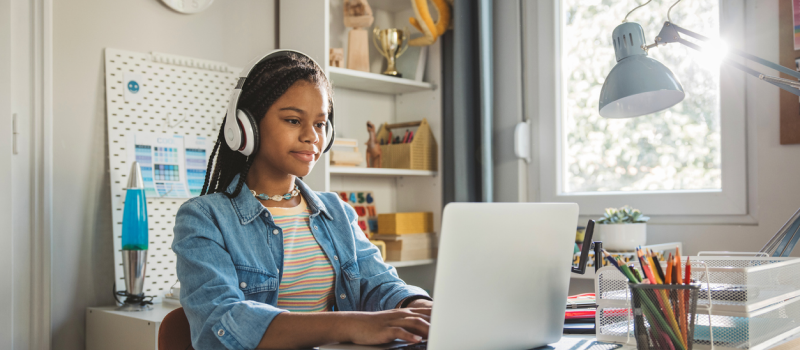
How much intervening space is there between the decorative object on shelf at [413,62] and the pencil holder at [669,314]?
1.88m

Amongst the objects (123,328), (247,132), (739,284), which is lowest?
(123,328)

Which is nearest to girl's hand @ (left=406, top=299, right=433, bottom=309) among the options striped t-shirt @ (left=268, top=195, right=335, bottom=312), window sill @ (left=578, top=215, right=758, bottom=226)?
striped t-shirt @ (left=268, top=195, right=335, bottom=312)

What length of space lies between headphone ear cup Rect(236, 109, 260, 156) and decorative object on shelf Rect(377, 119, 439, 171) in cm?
137

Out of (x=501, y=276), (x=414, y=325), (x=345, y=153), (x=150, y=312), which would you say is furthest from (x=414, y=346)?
(x=345, y=153)

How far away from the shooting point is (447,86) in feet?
8.29

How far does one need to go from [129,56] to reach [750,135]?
1.93 meters

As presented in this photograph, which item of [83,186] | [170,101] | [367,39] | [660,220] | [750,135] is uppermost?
[367,39]

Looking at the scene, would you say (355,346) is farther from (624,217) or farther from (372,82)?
(372,82)

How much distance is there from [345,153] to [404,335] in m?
1.55

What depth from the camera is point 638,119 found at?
7.04 ft

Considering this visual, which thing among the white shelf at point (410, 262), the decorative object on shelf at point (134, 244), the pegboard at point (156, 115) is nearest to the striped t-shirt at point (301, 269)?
the decorative object on shelf at point (134, 244)

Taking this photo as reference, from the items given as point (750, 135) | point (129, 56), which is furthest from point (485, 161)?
point (129, 56)

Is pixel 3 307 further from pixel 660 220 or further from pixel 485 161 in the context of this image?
pixel 660 220

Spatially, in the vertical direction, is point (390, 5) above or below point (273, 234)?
above
